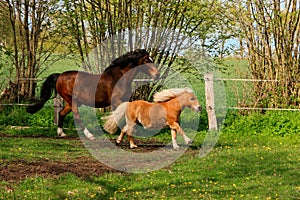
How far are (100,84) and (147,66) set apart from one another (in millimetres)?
1394

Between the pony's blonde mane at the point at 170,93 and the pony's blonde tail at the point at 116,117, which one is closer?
the pony's blonde mane at the point at 170,93

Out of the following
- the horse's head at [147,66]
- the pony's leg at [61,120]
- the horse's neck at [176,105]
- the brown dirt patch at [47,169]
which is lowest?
the brown dirt patch at [47,169]

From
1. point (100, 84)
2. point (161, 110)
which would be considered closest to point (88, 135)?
point (100, 84)

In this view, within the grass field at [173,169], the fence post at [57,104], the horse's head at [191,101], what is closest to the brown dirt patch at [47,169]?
the grass field at [173,169]

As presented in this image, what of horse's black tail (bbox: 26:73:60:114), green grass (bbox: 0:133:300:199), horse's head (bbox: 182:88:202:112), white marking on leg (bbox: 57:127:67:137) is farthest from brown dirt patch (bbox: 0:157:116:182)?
horse's black tail (bbox: 26:73:60:114)

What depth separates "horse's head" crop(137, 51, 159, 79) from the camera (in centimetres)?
1141

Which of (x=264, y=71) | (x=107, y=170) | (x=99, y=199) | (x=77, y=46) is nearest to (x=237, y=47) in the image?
(x=264, y=71)

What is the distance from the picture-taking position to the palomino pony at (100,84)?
11.5 meters

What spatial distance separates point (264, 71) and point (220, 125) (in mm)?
2221

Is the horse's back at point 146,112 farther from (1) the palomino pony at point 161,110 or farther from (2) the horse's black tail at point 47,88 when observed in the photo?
(2) the horse's black tail at point 47,88

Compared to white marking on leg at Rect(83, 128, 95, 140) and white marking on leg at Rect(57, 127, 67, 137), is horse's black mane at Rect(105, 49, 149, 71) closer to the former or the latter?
white marking on leg at Rect(83, 128, 95, 140)

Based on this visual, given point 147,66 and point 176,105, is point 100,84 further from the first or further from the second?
point 176,105

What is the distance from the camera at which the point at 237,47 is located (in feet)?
50.8

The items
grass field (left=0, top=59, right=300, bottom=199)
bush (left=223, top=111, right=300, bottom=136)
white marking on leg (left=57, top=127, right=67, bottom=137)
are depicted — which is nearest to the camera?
grass field (left=0, top=59, right=300, bottom=199)
